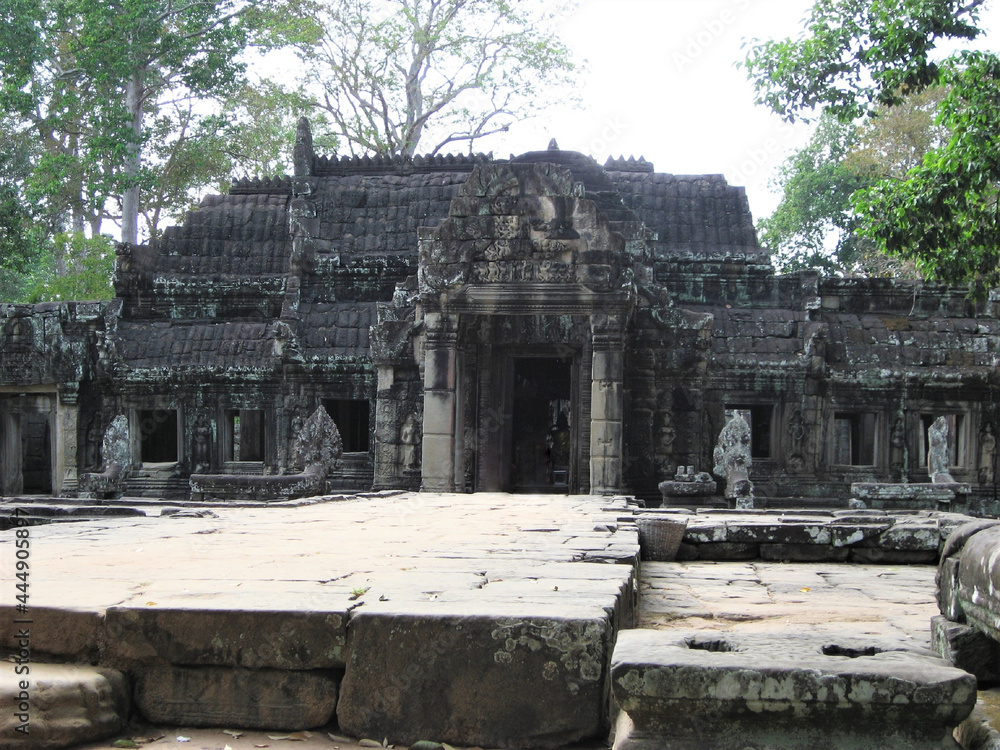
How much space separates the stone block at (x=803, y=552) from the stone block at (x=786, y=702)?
4281mm

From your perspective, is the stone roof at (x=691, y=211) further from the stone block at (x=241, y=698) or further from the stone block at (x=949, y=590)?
the stone block at (x=241, y=698)

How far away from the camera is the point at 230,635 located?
10.3 feet

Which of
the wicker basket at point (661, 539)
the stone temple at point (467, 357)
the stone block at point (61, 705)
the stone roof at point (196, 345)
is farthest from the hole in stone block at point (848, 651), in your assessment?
the stone roof at point (196, 345)

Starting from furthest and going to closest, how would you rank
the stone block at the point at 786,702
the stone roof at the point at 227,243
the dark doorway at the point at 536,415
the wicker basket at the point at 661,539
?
the stone roof at the point at 227,243 → the dark doorway at the point at 536,415 → the wicker basket at the point at 661,539 → the stone block at the point at 786,702

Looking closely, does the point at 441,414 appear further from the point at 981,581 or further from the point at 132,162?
the point at 132,162

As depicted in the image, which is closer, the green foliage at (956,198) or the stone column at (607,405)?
the green foliage at (956,198)

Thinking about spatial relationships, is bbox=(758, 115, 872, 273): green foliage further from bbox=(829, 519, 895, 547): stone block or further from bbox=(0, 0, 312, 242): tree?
bbox=(829, 519, 895, 547): stone block

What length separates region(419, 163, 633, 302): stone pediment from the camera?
1238cm

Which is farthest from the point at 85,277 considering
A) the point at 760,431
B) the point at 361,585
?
the point at 361,585

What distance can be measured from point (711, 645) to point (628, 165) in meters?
18.1

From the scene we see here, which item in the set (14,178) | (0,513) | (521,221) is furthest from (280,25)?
(0,513)

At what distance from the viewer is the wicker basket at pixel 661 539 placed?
6895 millimetres

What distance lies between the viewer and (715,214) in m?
18.9

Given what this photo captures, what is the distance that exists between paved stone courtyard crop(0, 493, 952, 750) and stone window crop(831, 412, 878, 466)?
11.2 metres
